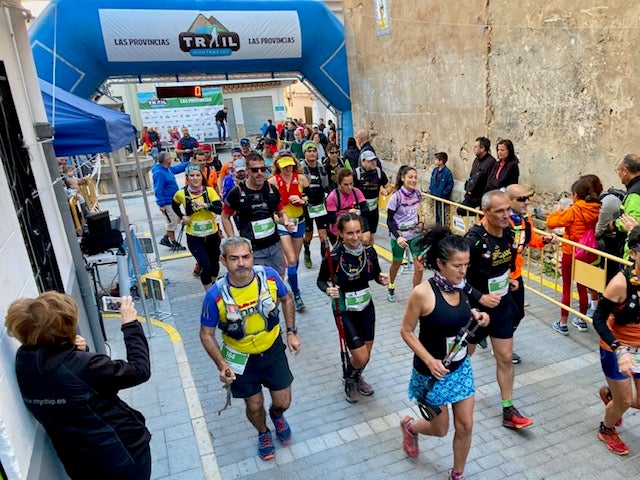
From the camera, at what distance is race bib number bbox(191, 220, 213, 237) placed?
6512mm

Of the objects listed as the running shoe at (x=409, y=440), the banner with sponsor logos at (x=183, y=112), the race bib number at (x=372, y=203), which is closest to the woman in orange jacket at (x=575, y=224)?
the running shoe at (x=409, y=440)

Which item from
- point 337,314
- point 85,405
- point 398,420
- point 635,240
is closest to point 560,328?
point 398,420

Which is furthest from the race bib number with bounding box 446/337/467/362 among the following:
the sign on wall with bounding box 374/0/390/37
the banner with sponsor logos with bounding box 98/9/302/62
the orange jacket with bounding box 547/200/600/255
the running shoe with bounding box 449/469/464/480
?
the banner with sponsor logos with bounding box 98/9/302/62

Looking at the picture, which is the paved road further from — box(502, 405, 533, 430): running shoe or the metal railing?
the metal railing

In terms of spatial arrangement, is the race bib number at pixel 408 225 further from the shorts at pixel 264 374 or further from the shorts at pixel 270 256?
the shorts at pixel 264 374

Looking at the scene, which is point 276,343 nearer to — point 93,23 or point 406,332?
point 406,332

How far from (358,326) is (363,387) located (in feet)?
2.36

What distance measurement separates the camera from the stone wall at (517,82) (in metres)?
6.11

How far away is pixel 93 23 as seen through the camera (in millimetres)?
10398

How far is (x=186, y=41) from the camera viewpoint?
11312 mm

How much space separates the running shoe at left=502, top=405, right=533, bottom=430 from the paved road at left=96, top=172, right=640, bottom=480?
65mm

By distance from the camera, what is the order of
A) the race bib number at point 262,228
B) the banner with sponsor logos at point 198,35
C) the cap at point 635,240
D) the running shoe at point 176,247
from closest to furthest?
the cap at point 635,240, the race bib number at point 262,228, the running shoe at point 176,247, the banner with sponsor logos at point 198,35

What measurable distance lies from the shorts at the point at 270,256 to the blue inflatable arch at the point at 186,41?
7137mm

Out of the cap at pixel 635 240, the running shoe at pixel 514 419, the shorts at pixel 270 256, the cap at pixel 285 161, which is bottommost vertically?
the running shoe at pixel 514 419
